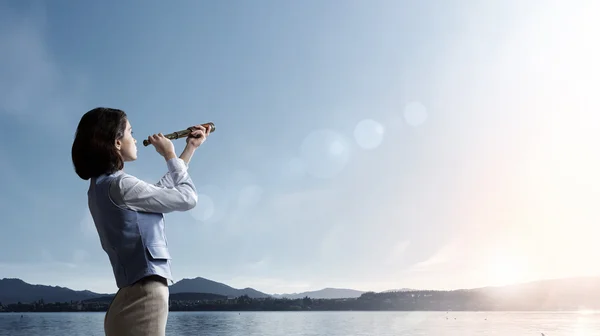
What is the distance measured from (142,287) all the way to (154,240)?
0.56ft

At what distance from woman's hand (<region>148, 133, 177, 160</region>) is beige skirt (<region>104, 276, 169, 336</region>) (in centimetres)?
52

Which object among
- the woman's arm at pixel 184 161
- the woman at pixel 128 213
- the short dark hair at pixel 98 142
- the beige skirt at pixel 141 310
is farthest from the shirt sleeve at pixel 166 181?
the beige skirt at pixel 141 310

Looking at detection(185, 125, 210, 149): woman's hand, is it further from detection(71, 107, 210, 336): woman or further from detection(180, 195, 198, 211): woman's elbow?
detection(180, 195, 198, 211): woman's elbow

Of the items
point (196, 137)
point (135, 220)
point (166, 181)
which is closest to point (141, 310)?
point (135, 220)

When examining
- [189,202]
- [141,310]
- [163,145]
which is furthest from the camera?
[163,145]

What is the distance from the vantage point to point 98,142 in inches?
91.1

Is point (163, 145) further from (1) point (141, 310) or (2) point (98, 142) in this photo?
(1) point (141, 310)

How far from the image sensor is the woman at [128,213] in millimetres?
2178

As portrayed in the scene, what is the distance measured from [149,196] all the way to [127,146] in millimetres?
270

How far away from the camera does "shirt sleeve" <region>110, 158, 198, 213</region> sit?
2.21 metres

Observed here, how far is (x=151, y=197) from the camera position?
7.26ft

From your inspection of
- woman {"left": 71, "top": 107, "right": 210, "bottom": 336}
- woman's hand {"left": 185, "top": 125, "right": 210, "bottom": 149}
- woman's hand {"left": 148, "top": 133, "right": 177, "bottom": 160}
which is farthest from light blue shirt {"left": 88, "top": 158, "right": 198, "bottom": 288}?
woman's hand {"left": 185, "top": 125, "right": 210, "bottom": 149}

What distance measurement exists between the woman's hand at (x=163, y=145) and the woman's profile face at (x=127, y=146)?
101 millimetres

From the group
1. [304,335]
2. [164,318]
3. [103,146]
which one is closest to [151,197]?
[103,146]
